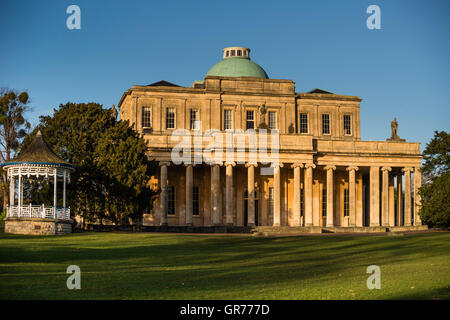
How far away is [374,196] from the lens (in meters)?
73.6

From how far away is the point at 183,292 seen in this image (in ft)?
71.3

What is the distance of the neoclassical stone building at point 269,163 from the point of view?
6938cm

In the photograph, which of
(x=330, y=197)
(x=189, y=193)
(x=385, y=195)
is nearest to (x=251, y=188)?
(x=189, y=193)

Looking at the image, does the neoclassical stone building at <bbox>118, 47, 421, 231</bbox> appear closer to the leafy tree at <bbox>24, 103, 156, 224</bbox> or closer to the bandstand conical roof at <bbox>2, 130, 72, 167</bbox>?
the leafy tree at <bbox>24, 103, 156, 224</bbox>

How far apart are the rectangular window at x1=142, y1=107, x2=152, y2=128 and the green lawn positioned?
1139 inches

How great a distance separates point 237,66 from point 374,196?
79.2 feet

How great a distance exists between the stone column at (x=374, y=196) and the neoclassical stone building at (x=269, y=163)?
114mm

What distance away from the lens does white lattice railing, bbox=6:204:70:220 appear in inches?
1934

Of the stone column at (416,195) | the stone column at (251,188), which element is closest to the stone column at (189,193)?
the stone column at (251,188)

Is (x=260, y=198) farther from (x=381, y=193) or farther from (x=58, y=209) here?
(x=58, y=209)

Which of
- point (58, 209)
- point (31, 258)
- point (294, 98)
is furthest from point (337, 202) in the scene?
point (31, 258)

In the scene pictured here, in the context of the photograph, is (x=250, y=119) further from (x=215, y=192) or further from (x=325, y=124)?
(x=215, y=192)

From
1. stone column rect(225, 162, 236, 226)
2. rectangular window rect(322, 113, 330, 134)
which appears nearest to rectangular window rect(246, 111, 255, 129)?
rectangular window rect(322, 113, 330, 134)

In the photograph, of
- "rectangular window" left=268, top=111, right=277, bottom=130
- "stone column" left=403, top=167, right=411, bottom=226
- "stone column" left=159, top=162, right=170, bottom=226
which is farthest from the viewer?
"rectangular window" left=268, top=111, right=277, bottom=130
